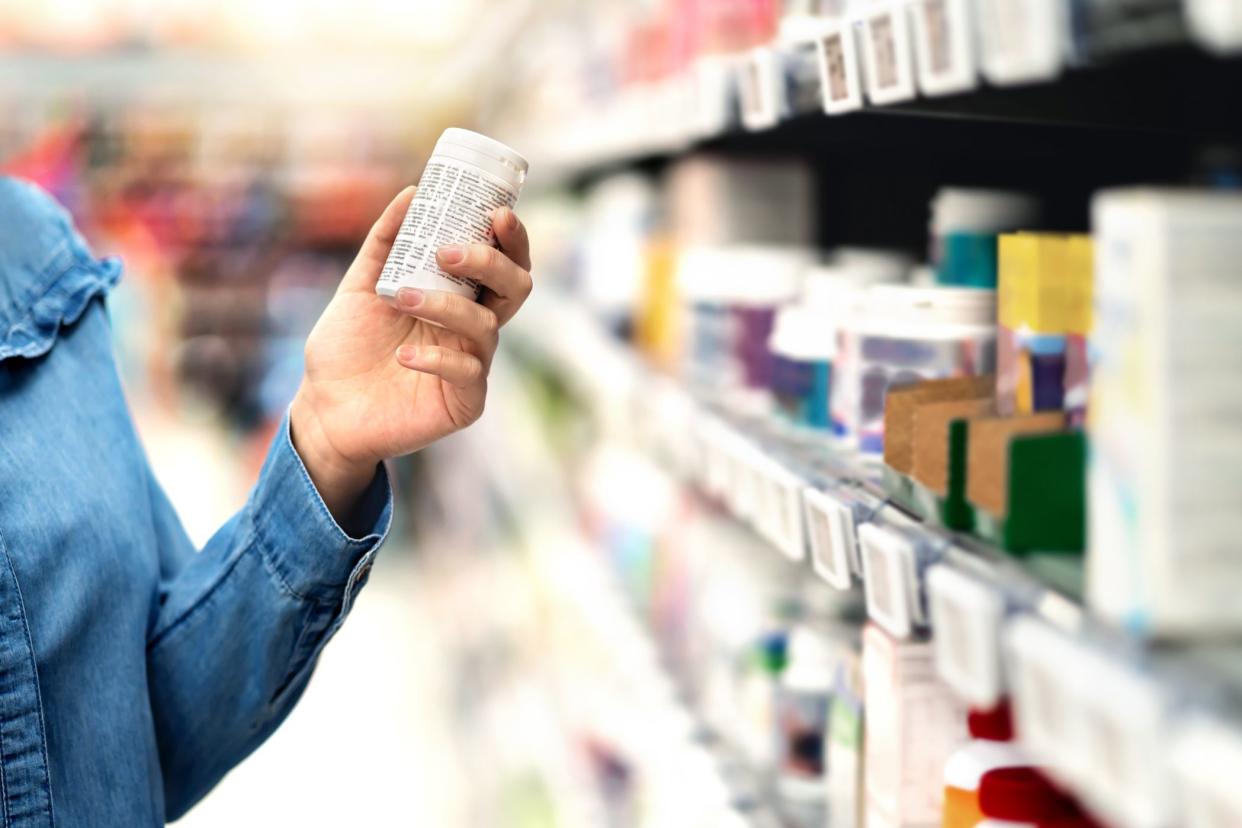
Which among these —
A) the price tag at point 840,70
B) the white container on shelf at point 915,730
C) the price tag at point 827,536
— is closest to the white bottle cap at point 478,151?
the price tag at point 840,70

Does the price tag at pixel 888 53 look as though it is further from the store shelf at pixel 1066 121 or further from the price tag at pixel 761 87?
the price tag at pixel 761 87

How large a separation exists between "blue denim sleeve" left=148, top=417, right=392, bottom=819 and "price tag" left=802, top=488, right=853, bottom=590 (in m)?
0.40

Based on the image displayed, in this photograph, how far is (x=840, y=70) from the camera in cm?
106

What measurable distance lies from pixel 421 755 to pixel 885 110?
3172 millimetres

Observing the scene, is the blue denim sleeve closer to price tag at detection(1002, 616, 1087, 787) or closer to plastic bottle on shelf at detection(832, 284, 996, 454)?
plastic bottle on shelf at detection(832, 284, 996, 454)

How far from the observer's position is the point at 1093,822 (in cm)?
85

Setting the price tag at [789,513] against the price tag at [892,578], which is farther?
the price tag at [789,513]

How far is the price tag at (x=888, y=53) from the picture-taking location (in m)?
0.90

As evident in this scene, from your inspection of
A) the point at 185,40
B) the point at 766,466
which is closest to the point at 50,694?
the point at 766,466

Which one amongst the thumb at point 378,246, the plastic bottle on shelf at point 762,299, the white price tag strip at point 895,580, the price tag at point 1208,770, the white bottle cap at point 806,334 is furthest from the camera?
the plastic bottle on shelf at point 762,299

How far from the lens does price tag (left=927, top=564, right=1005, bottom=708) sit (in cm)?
74

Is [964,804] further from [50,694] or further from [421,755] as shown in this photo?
[421,755]

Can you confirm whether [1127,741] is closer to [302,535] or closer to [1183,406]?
[1183,406]

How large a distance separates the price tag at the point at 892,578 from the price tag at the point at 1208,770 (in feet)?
1.07
